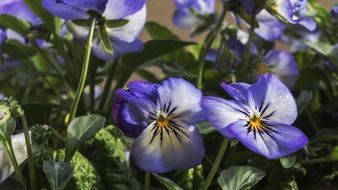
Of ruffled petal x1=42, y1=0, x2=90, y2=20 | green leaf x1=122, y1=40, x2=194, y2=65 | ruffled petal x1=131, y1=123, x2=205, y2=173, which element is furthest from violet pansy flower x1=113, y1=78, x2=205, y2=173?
green leaf x1=122, y1=40, x2=194, y2=65

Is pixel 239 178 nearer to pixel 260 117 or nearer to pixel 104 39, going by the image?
pixel 260 117

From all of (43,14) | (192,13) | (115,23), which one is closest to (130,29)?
(115,23)

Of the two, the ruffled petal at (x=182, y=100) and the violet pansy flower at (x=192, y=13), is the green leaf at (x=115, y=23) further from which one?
the violet pansy flower at (x=192, y=13)

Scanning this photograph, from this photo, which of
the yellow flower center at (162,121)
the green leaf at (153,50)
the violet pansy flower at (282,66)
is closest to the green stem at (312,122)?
the violet pansy flower at (282,66)

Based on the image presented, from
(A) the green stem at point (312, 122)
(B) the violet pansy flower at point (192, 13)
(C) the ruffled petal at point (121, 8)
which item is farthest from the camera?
(B) the violet pansy flower at point (192, 13)

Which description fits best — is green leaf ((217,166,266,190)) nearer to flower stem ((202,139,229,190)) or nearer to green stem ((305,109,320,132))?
flower stem ((202,139,229,190))
